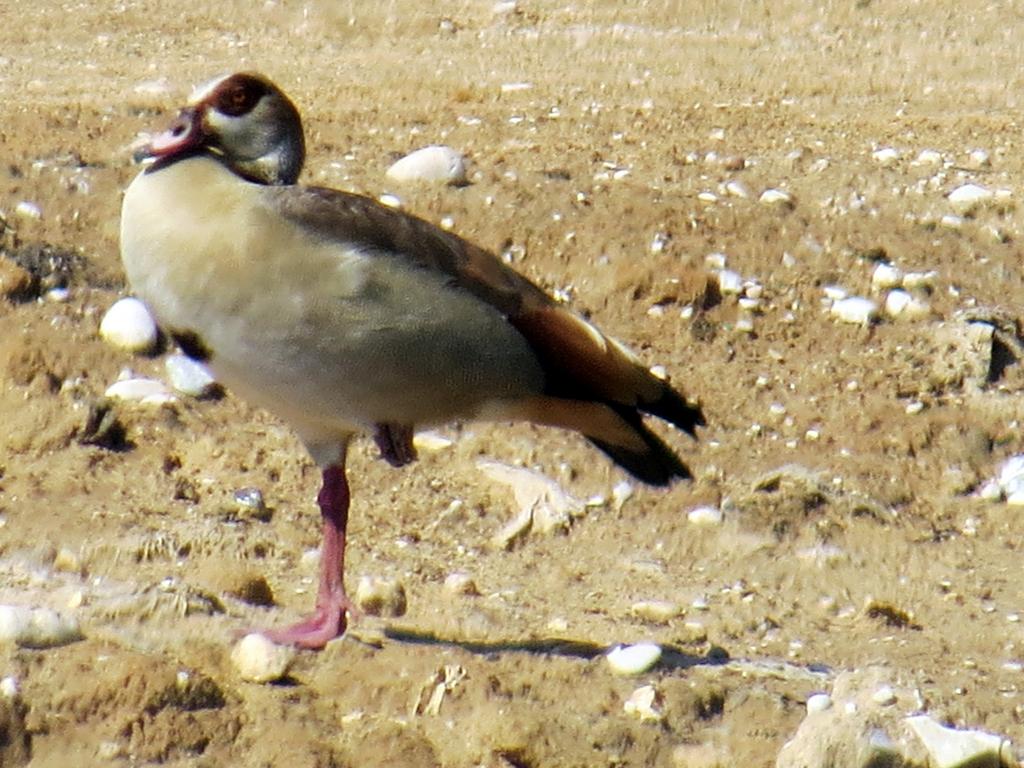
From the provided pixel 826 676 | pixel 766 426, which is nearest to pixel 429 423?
pixel 826 676

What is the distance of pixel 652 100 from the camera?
11.0 metres

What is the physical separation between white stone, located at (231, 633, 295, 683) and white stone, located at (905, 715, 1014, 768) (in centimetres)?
156

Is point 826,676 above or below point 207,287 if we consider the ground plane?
below

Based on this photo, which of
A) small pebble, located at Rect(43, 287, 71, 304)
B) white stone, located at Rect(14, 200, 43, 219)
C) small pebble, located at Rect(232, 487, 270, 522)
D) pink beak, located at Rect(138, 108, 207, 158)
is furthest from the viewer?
white stone, located at Rect(14, 200, 43, 219)

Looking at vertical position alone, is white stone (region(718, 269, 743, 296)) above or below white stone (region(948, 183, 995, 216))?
above

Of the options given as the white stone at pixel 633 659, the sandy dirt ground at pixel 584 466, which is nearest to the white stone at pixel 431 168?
the sandy dirt ground at pixel 584 466

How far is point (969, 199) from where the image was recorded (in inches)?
364

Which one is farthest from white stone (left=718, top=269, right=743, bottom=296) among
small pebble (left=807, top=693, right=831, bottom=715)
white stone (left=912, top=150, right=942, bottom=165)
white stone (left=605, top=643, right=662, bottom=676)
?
small pebble (left=807, top=693, right=831, bottom=715)

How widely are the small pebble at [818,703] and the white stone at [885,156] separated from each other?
4971 mm

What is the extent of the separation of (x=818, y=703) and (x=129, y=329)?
330 cm

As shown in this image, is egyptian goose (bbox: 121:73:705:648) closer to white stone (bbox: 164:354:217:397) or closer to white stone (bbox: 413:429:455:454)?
white stone (bbox: 413:429:455:454)

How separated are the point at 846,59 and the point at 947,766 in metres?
8.10

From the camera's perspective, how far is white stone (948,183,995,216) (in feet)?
30.2

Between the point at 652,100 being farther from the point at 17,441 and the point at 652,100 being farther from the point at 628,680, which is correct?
the point at 628,680
